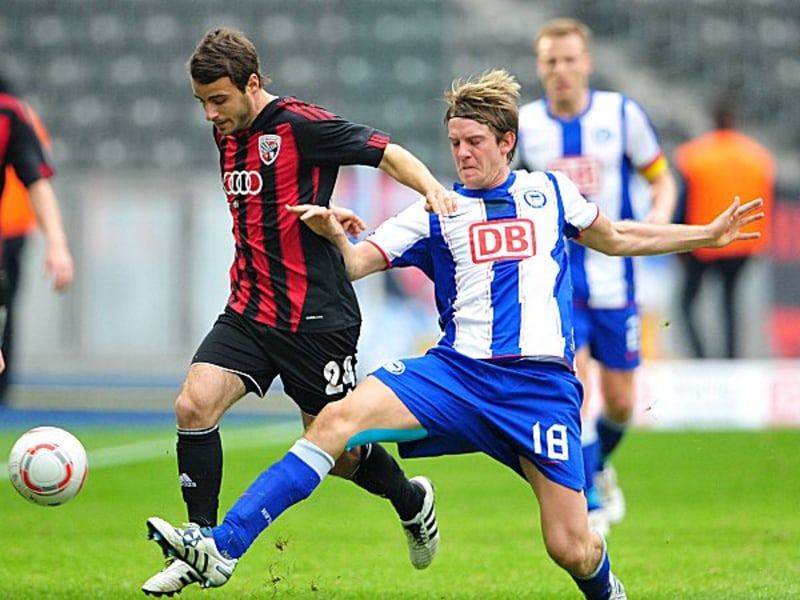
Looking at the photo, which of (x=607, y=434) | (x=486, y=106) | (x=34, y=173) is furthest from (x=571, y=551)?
(x=607, y=434)

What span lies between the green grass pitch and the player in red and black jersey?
0.61 meters

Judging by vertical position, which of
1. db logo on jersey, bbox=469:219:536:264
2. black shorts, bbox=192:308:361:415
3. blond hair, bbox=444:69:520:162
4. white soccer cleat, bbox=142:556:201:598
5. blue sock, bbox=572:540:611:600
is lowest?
blue sock, bbox=572:540:611:600

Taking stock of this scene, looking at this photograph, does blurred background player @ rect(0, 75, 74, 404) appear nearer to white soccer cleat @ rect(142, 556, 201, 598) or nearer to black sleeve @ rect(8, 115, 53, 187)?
black sleeve @ rect(8, 115, 53, 187)

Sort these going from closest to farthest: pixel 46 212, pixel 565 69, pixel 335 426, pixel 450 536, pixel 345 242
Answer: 1. pixel 335 426
2. pixel 345 242
3. pixel 46 212
4. pixel 450 536
5. pixel 565 69

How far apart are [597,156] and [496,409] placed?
10.7 feet

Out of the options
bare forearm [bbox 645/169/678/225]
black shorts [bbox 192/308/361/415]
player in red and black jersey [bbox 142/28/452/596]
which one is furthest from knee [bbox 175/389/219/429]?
bare forearm [bbox 645/169/678/225]

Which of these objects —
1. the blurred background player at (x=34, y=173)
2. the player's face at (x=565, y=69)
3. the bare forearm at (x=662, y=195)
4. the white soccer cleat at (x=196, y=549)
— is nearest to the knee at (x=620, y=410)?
the bare forearm at (x=662, y=195)

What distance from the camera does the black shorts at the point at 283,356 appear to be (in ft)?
19.0

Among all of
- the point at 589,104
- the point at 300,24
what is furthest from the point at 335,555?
the point at 300,24

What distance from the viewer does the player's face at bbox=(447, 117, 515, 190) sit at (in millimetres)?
5309

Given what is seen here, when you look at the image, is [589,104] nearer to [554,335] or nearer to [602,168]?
[602,168]

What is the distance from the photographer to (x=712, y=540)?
7516 millimetres

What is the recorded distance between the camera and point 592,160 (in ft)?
26.7

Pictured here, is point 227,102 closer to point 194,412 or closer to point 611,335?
point 194,412
